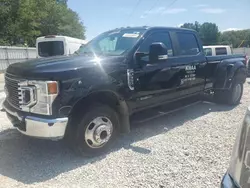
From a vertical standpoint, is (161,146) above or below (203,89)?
below

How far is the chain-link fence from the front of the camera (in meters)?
18.0

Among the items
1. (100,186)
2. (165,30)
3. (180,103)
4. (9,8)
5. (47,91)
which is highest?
(9,8)

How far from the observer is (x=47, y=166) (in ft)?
11.7

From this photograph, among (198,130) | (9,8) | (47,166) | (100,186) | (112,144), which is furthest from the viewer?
(9,8)

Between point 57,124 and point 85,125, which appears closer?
point 57,124

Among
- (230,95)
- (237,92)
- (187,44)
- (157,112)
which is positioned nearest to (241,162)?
(157,112)

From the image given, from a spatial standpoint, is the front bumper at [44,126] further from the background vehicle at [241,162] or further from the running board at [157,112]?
the background vehicle at [241,162]

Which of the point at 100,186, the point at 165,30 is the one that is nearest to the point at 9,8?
the point at 165,30

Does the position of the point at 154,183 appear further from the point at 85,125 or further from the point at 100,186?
the point at 85,125

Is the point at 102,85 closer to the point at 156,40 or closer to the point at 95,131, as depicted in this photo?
the point at 95,131

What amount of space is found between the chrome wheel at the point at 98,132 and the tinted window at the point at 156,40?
1.46 m

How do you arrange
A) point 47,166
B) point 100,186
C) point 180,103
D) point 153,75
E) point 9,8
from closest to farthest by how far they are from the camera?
point 100,186 < point 47,166 < point 153,75 < point 180,103 < point 9,8

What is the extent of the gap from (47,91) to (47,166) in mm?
1136

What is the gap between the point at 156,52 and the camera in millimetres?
4285
